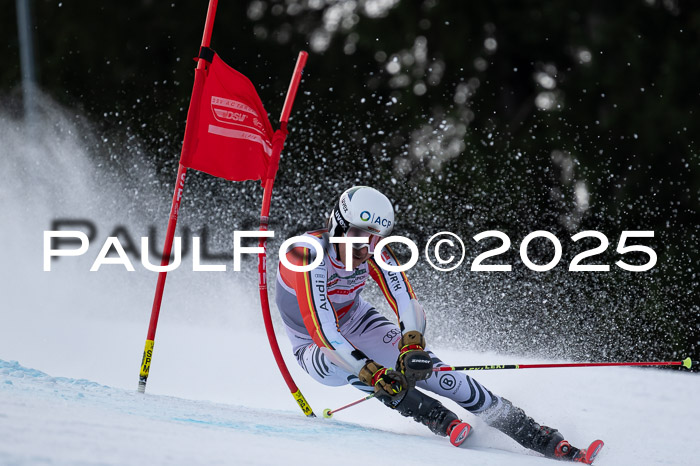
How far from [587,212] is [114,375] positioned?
7.37 metres

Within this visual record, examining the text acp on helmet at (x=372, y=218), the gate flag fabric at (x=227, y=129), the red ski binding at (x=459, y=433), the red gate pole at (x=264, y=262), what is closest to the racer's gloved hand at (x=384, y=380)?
the red ski binding at (x=459, y=433)

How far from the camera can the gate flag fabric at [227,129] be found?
16.3 ft

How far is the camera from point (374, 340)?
15.2ft

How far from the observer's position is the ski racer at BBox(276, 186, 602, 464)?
4031 millimetres

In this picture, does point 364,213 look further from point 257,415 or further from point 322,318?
point 257,415

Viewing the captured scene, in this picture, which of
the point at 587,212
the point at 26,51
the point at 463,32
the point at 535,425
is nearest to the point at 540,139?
the point at 587,212

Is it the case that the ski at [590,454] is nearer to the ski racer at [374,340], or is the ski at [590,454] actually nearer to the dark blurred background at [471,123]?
the ski racer at [374,340]

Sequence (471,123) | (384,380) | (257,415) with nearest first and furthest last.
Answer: (384,380) < (257,415) < (471,123)

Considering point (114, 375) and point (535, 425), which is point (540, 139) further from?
point (535, 425)

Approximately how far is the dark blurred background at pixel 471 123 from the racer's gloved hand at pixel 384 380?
Answer: 4.53m

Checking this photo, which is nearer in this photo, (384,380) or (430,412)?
(384,380)

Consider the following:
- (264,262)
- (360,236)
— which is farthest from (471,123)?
(360,236)

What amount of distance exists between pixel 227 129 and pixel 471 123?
9308 millimetres

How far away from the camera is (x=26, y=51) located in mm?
12438
